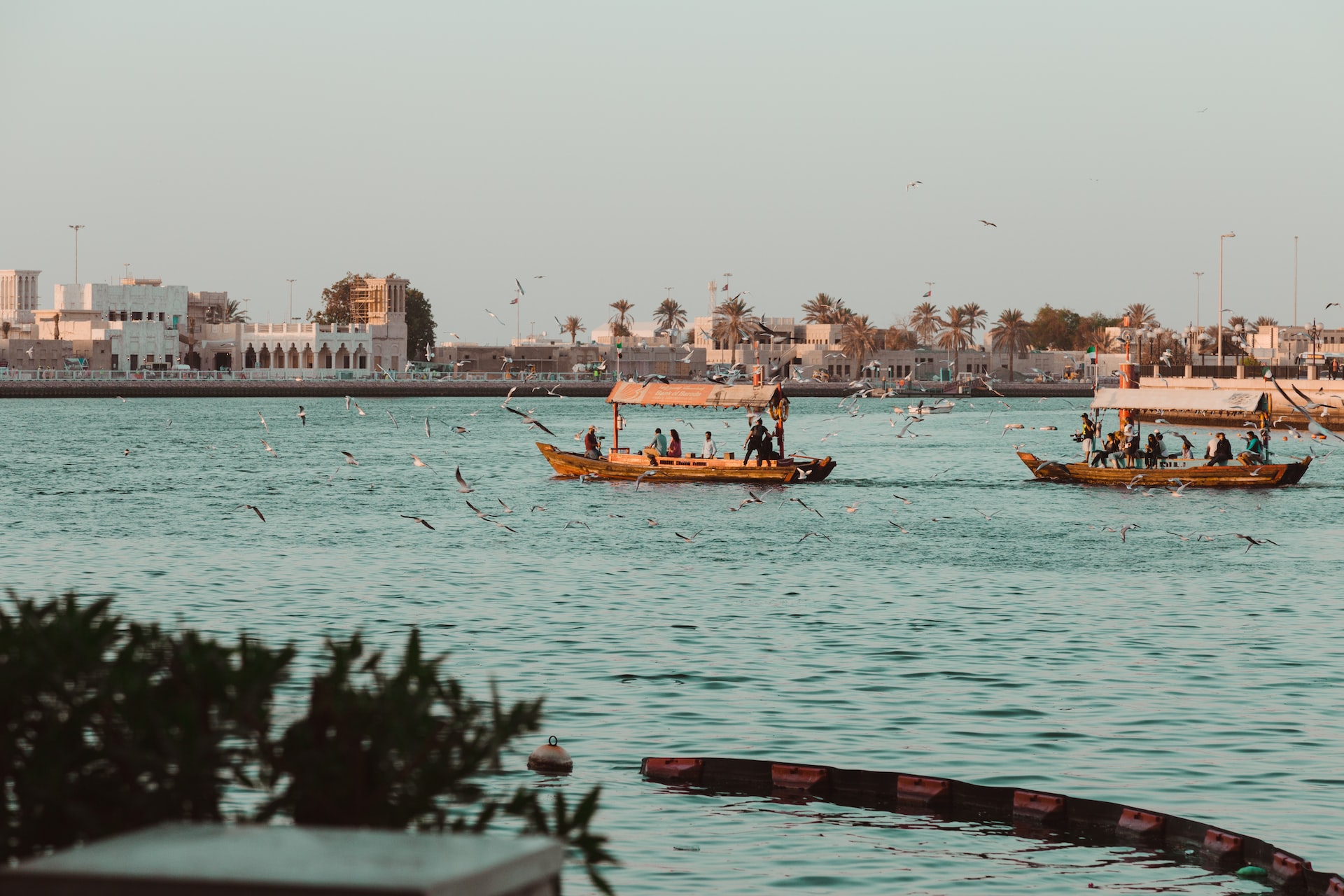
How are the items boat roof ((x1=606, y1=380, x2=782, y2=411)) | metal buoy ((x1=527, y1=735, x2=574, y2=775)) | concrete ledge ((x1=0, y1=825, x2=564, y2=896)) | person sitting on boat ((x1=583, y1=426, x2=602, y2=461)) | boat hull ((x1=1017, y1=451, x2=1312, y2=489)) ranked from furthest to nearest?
person sitting on boat ((x1=583, y1=426, x2=602, y2=461))
boat roof ((x1=606, y1=380, x2=782, y2=411))
boat hull ((x1=1017, y1=451, x2=1312, y2=489))
metal buoy ((x1=527, y1=735, x2=574, y2=775))
concrete ledge ((x1=0, y1=825, x2=564, y2=896))

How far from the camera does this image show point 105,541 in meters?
38.7

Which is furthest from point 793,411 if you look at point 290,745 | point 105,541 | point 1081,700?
point 290,745

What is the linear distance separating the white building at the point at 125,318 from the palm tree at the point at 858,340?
3003 inches

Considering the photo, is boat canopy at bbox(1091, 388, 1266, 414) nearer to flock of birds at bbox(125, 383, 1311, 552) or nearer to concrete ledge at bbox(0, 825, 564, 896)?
flock of birds at bbox(125, 383, 1311, 552)

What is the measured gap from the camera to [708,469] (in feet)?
172

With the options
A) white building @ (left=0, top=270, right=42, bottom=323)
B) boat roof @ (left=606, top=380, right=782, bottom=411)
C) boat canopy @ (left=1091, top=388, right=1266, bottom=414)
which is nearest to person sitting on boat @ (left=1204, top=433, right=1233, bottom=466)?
boat canopy @ (left=1091, top=388, right=1266, bottom=414)

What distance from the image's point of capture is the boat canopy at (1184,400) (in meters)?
54.2

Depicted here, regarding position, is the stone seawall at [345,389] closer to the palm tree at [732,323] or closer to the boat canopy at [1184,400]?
the palm tree at [732,323]

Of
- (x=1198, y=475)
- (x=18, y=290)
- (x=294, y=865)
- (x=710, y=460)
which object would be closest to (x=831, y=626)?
(x=294, y=865)

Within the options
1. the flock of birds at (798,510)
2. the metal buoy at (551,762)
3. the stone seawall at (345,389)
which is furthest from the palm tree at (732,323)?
the metal buoy at (551,762)

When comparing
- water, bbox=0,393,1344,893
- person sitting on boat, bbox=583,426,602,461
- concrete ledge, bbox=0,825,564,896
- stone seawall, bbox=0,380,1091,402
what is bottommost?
water, bbox=0,393,1344,893

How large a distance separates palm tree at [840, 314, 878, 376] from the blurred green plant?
188 metres

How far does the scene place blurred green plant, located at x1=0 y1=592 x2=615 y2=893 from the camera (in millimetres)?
5219

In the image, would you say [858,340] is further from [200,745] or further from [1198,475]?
[200,745]
